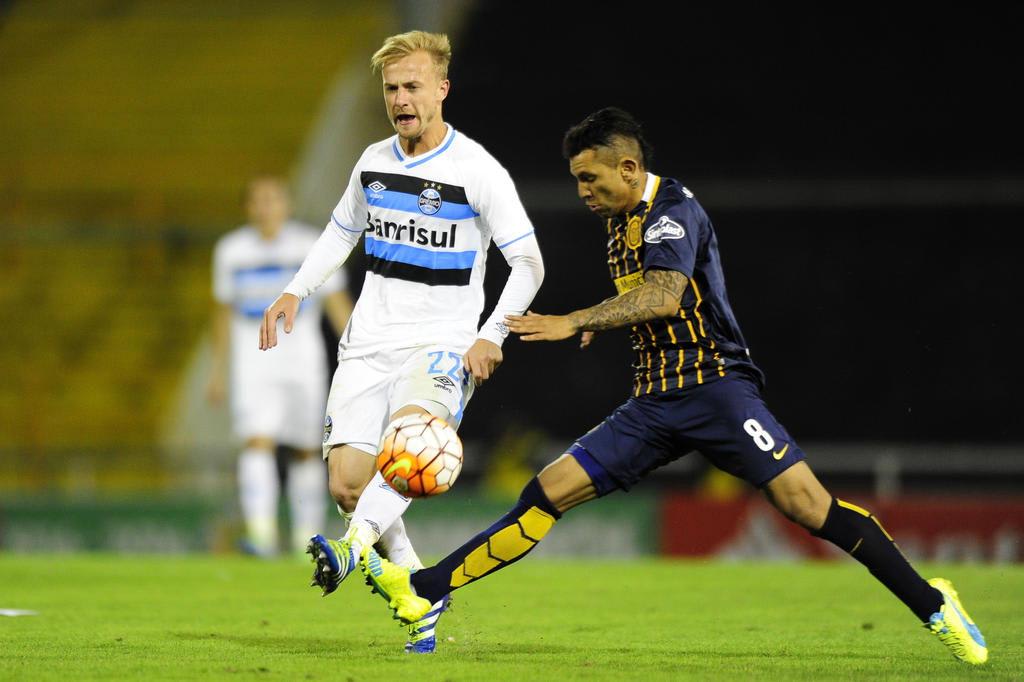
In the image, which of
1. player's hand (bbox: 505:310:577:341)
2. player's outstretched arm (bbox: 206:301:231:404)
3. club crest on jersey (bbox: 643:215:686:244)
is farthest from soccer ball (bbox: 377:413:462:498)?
player's outstretched arm (bbox: 206:301:231:404)

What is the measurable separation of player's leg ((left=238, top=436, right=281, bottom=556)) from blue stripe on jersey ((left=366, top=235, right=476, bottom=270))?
14.1 feet

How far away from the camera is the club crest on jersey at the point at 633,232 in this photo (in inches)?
215

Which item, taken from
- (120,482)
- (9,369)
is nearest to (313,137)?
(9,369)

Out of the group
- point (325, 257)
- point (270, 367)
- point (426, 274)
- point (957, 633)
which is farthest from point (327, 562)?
point (270, 367)

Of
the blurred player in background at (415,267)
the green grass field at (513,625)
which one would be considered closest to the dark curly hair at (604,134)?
the blurred player in background at (415,267)

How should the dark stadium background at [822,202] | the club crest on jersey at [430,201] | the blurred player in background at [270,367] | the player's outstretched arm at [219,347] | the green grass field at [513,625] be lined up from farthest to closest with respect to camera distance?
the dark stadium background at [822,202] → the player's outstretched arm at [219,347] → the blurred player in background at [270,367] → the club crest on jersey at [430,201] → the green grass field at [513,625]

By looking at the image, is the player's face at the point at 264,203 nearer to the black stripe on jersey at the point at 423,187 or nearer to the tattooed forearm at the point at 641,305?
the black stripe on jersey at the point at 423,187

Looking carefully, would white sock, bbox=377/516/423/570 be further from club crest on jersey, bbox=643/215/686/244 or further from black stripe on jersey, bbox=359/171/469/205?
club crest on jersey, bbox=643/215/686/244

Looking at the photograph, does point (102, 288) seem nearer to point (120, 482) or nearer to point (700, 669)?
point (120, 482)

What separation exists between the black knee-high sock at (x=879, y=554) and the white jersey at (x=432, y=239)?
135 cm

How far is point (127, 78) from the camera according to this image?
74.4ft

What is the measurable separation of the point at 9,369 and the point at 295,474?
8341 millimetres

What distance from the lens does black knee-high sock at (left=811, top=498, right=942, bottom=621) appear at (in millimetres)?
5293

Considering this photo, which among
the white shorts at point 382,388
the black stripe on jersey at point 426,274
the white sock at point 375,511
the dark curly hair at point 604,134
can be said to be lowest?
the white sock at point 375,511
